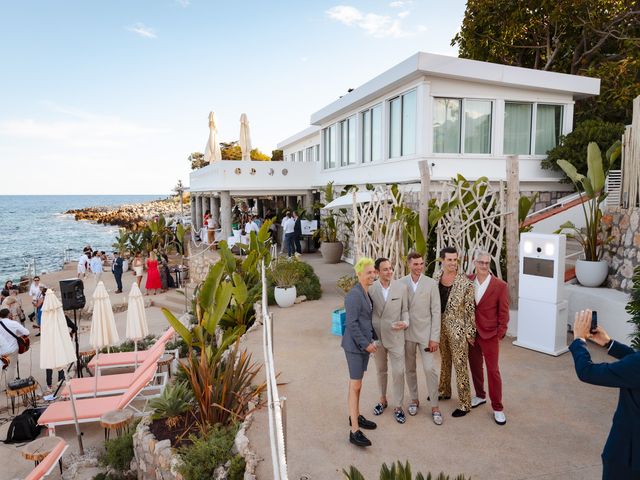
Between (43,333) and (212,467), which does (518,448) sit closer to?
(212,467)

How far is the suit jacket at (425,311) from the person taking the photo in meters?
5.11

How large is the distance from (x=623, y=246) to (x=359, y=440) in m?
6.18

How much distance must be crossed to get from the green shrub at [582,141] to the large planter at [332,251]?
24.5 feet

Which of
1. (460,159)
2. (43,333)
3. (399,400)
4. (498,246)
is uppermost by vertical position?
(460,159)

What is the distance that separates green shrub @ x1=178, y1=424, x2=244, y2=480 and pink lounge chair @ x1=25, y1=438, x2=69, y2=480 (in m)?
1.91

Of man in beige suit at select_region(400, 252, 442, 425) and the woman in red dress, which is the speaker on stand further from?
the woman in red dress

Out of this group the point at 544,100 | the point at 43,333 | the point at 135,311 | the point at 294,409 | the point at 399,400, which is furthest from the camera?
the point at 544,100

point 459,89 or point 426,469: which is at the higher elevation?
point 459,89

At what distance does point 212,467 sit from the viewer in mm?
4672

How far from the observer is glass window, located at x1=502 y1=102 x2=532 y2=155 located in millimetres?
13477

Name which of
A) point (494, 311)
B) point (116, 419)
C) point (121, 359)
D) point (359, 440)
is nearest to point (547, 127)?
point (494, 311)

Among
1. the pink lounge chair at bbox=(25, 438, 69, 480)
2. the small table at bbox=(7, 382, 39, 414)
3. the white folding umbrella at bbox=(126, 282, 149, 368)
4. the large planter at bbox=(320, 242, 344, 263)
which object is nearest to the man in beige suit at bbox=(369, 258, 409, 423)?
the pink lounge chair at bbox=(25, 438, 69, 480)

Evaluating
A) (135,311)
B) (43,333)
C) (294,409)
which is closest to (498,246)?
(294,409)

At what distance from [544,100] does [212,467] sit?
1374cm
